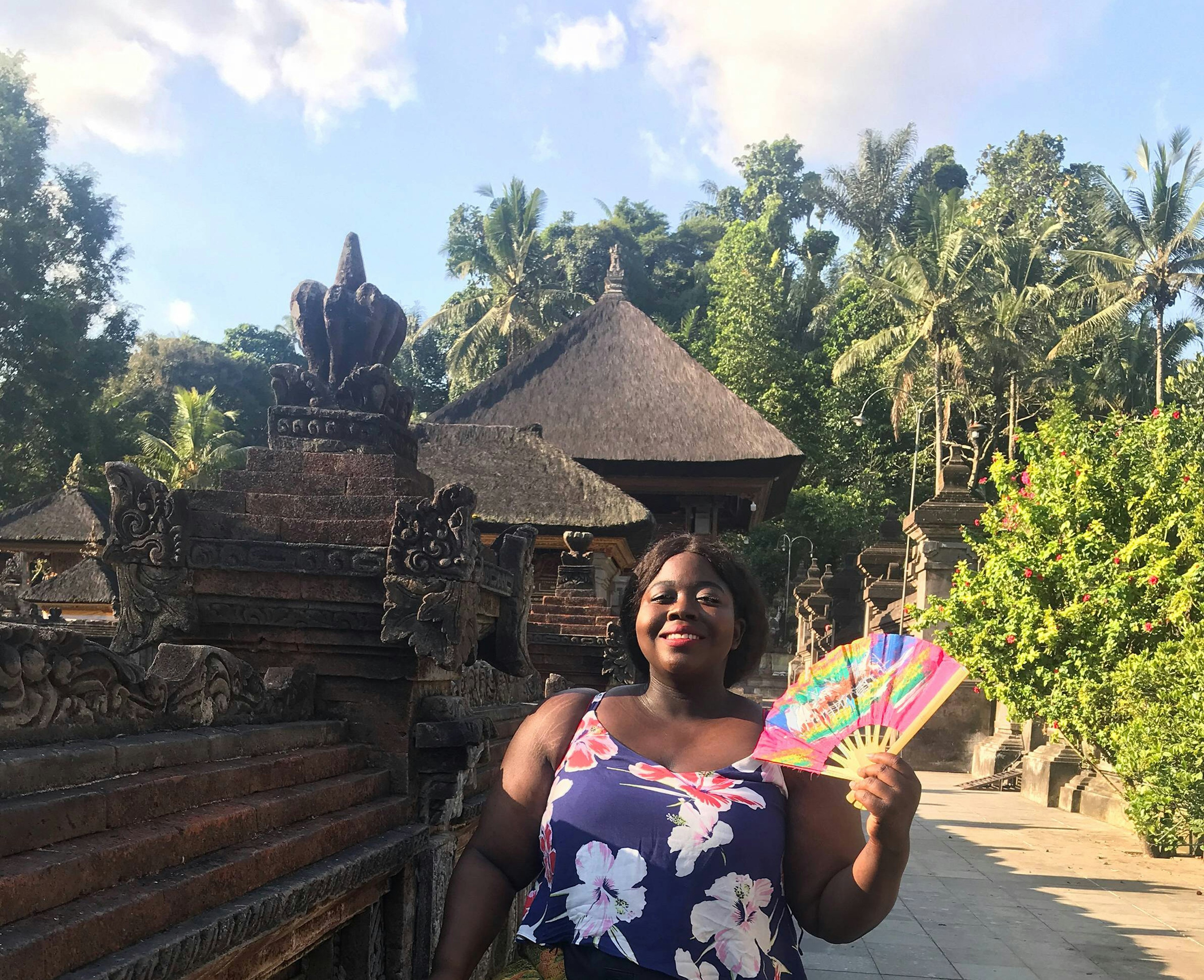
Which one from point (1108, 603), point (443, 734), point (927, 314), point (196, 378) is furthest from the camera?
point (196, 378)

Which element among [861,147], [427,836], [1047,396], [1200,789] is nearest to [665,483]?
[1200,789]

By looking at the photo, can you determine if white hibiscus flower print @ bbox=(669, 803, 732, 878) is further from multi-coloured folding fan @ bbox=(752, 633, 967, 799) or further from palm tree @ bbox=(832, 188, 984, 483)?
palm tree @ bbox=(832, 188, 984, 483)

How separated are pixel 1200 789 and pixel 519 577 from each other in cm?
620

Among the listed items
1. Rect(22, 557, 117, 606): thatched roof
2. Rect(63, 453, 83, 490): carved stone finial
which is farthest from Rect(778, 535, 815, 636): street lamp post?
Rect(22, 557, 117, 606): thatched roof

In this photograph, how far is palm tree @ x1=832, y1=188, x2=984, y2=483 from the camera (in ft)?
112

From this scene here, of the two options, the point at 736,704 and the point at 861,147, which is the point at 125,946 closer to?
the point at 736,704

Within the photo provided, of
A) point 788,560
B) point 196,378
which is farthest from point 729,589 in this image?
point 196,378

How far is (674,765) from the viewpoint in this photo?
7.13ft

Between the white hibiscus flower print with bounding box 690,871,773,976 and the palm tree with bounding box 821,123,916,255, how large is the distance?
155 ft

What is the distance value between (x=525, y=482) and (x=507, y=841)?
1038 centimetres

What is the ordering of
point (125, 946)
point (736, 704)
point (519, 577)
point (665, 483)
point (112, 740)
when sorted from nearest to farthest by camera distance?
point (125, 946)
point (736, 704)
point (112, 740)
point (519, 577)
point (665, 483)

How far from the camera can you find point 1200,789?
8492mm

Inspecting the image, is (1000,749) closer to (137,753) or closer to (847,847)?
(847,847)

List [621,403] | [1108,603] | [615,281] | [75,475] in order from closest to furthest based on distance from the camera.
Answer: [1108,603] < [621,403] < [615,281] < [75,475]
